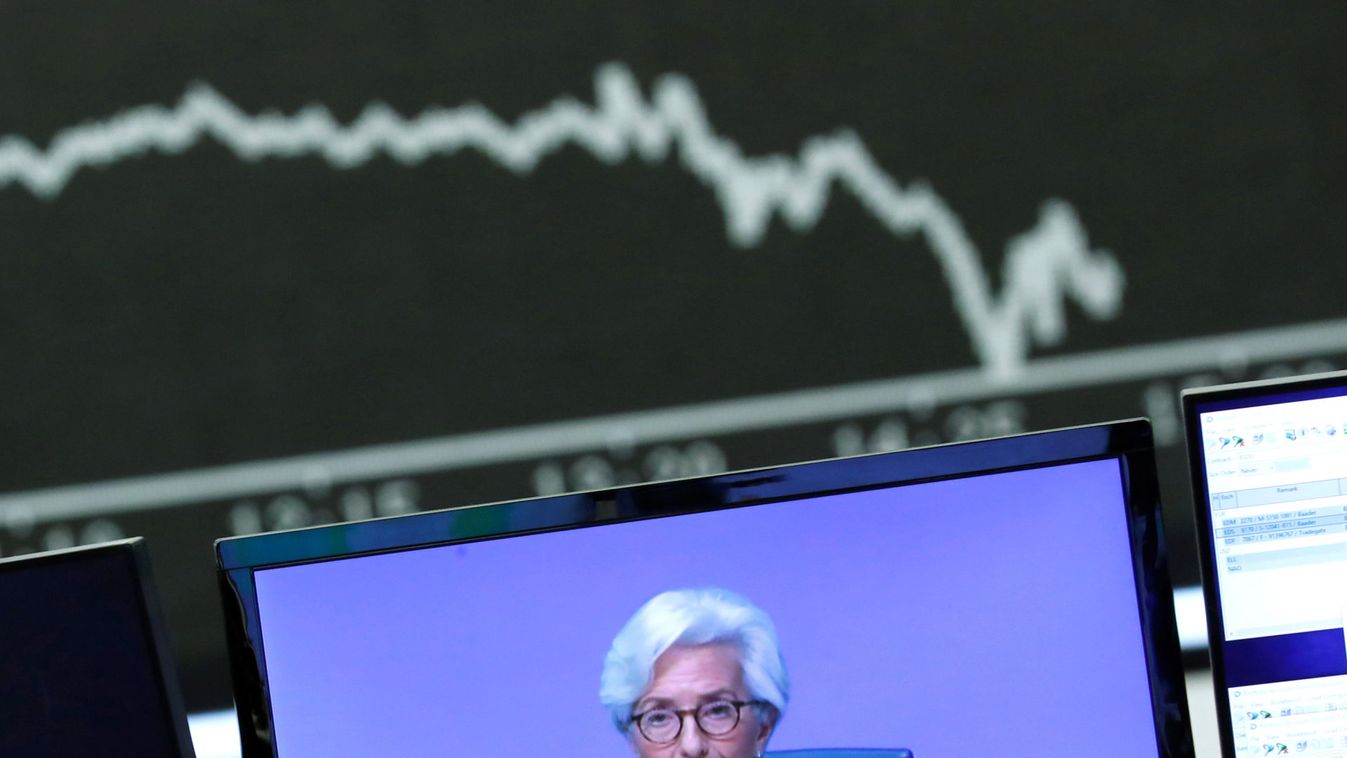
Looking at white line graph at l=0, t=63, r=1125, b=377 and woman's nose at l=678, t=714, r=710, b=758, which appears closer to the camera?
woman's nose at l=678, t=714, r=710, b=758

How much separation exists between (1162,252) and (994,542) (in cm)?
126

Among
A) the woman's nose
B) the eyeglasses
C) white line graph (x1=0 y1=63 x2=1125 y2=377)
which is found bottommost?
the woman's nose

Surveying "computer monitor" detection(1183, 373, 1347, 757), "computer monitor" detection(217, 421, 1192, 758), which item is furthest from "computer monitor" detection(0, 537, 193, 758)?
"computer monitor" detection(1183, 373, 1347, 757)

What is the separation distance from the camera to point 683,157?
191 centimetres

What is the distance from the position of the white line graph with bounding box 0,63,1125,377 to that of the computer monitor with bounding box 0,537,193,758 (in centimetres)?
117

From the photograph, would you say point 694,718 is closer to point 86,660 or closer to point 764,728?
point 764,728

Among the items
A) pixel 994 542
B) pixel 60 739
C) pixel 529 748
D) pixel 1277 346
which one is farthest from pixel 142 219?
pixel 1277 346

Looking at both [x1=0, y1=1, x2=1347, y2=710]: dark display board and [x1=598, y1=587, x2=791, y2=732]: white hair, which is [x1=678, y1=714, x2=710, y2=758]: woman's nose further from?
[x1=0, y1=1, x2=1347, y2=710]: dark display board

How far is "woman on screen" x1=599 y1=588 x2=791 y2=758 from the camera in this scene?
0.77m

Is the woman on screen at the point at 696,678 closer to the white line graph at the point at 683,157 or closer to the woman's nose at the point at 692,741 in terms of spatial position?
the woman's nose at the point at 692,741

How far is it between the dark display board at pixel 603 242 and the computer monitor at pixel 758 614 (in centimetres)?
109

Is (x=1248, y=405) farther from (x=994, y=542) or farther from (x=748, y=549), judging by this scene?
(x=748, y=549)

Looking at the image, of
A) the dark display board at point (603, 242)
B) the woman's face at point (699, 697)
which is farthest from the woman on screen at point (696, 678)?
the dark display board at point (603, 242)

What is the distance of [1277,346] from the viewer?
1.92m
